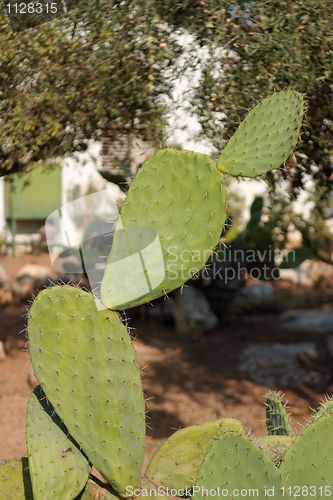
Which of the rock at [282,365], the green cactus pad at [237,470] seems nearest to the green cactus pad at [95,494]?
the green cactus pad at [237,470]

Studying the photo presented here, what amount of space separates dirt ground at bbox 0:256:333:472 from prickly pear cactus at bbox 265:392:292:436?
1.64 metres

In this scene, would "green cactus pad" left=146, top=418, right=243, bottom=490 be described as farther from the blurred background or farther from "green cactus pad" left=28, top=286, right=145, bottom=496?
the blurred background

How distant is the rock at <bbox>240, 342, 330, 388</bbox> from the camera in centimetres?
717

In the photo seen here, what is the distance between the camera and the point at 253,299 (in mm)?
10000

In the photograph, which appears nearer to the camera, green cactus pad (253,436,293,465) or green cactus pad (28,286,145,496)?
green cactus pad (28,286,145,496)

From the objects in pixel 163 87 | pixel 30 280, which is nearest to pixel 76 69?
pixel 163 87

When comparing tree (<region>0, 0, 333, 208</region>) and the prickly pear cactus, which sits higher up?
tree (<region>0, 0, 333, 208</region>)

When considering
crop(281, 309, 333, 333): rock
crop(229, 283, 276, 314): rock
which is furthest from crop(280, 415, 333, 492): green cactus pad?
crop(229, 283, 276, 314): rock

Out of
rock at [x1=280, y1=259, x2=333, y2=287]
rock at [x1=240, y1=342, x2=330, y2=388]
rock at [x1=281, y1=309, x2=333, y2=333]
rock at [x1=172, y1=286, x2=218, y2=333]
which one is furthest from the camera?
rock at [x1=280, y1=259, x2=333, y2=287]

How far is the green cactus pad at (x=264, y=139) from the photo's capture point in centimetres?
334

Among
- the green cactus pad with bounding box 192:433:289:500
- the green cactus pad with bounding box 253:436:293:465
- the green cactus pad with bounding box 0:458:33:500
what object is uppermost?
the green cactus pad with bounding box 192:433:289:500

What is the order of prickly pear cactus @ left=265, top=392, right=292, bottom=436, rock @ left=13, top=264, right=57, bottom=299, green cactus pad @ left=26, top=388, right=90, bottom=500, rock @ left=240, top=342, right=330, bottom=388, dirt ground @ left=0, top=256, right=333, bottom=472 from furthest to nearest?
rock @ left=13, top=264, right=57, bottom=299 → rock @ left=240, top=342, right=330, bottom=388 → dirt ground @ left=0, top=256, right=333, bottom=472 → prickly pear cactus @ left=265, top=392, right=292, bottom=436 → green cactus pad @ left=26, top=388, right=90, bottom=500

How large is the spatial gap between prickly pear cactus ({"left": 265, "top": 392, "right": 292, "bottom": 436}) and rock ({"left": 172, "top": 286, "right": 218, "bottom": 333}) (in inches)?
199

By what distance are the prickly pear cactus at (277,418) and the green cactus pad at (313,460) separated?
0.77 metres
